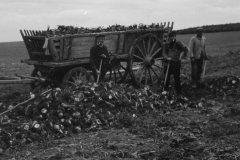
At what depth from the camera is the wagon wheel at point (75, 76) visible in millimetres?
9586

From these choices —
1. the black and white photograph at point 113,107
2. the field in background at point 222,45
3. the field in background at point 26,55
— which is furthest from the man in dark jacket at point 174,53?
the field in background at point 222,45

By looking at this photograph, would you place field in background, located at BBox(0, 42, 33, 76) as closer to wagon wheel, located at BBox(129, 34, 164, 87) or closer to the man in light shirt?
wagon wheel, located at BBox(129, 34, 164, 87)

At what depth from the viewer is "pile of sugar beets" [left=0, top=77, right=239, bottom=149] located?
6.39 metres

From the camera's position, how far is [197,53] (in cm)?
1073

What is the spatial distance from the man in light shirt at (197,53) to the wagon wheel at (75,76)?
11.1 feet

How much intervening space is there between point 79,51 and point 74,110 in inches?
126

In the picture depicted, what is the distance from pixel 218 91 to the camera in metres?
10.4

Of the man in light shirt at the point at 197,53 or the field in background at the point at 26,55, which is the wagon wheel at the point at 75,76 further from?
the field in background at the point at 26,55

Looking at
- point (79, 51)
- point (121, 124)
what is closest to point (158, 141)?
point (121, 124)

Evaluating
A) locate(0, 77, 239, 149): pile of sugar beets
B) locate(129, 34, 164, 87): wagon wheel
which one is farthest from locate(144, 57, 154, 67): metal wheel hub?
locate(0, 77, 239, 149): pile of sugar beets

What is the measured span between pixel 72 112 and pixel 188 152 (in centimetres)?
274

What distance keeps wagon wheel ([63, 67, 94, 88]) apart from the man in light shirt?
3372 mm

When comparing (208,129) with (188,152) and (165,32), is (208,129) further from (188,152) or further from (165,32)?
(165,32)

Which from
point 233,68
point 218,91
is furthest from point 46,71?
point 233,68
